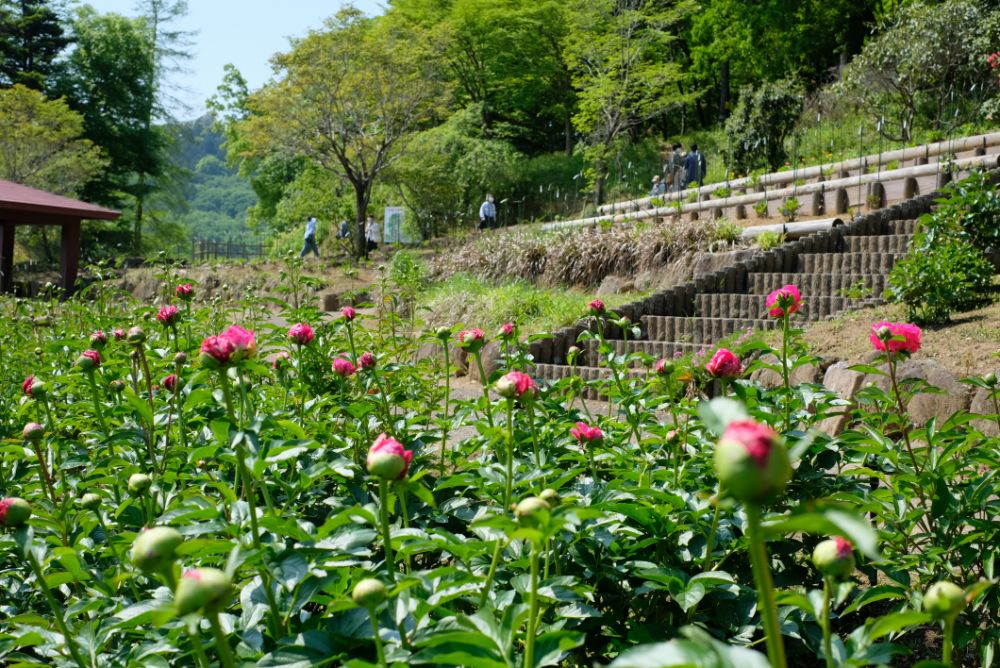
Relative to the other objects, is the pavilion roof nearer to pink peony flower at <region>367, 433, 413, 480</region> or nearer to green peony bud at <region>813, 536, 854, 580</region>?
pink peony flower at <region>367, 433, 413, 480</region>

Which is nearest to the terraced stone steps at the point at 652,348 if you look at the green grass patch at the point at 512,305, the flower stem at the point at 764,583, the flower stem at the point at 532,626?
the green grass patch at the point at 512,305

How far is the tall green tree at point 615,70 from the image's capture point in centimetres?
2177

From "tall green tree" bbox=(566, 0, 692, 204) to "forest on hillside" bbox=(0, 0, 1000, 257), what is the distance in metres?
0.08

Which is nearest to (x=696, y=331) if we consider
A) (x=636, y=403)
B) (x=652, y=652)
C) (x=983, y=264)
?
(x=983, y=264)

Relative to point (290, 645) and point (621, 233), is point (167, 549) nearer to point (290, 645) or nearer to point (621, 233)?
point (290, 645)

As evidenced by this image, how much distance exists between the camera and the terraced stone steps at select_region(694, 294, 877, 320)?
6.90 m

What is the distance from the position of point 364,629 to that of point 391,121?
19.1 m

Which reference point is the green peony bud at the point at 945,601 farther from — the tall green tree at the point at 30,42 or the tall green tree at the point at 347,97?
the tall green tree at the point at 30,42

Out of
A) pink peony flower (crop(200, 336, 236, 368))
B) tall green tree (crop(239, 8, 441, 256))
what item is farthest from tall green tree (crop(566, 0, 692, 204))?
pink peony flower (crop(200, 336, 236, 368))

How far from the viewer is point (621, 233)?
9812 millimetres

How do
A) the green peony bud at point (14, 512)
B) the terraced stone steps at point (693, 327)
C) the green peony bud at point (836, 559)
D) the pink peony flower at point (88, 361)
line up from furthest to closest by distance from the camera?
the terraced stone steps at point (693, 327) < the pink peony flower at point (88, 361) < the green peony bud at point (14, 512) < the green peony bud at point (836, 559)

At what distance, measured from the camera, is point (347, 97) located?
18.8 metres

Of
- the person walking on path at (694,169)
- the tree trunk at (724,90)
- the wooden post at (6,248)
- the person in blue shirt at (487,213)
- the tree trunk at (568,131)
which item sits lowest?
the wooden post at (6,248)

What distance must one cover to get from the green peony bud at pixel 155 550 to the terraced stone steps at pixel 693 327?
651cm
